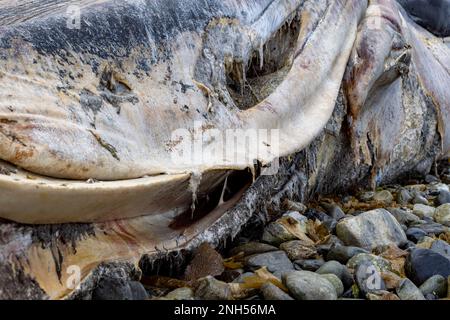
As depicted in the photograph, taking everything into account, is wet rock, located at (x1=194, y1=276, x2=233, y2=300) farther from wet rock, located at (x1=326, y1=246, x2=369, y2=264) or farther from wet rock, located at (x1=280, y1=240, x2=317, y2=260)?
wet rock, located at (x1=326, y1=246, x2=369, y2=264)

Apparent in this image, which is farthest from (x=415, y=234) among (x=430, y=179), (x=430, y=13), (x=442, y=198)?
(x=430, y=13)

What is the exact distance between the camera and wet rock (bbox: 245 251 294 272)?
3.44 meters

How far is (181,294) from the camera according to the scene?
9.86ft

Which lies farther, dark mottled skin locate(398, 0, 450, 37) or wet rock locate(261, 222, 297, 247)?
dark mottled skin locate(398, 0, 450, 37)

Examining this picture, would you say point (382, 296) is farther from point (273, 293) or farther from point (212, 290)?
point (212, 290)

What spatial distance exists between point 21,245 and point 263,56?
2213 millimetres

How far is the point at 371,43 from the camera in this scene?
485 centimetres

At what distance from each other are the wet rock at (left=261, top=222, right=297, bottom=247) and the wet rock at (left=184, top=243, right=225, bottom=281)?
0.55m

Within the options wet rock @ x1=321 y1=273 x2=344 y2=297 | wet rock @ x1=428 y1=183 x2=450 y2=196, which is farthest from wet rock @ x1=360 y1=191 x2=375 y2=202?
wet rock @ x1=321 y1=273 x2=344 y2=297

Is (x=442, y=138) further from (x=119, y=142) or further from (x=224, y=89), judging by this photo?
(x=119, y=142)

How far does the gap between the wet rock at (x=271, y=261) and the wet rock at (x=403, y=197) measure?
193 centimetres

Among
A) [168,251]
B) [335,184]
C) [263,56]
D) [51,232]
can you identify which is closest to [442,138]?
[335,184]

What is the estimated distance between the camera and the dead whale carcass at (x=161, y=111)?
2746mm

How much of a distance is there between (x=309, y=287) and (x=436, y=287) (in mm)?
695
